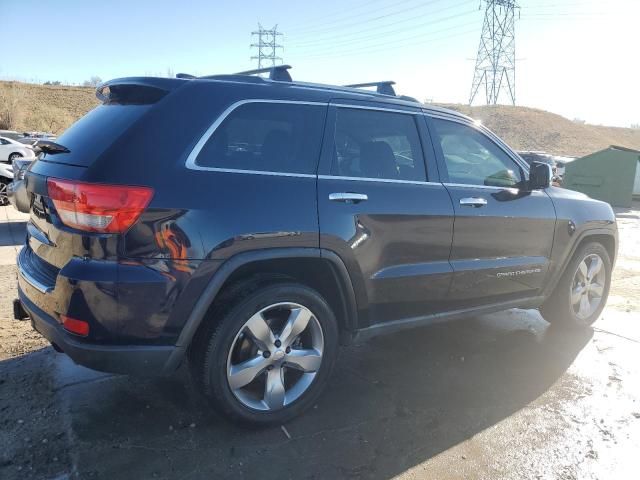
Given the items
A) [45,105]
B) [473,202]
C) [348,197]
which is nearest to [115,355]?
[348,197]

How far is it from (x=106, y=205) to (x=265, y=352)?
114 cm

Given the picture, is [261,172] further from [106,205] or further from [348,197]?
[106,205]

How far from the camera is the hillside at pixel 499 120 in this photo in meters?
51.7

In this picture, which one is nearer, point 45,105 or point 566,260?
point 566,260

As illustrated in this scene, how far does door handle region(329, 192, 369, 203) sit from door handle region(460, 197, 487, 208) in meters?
0.87

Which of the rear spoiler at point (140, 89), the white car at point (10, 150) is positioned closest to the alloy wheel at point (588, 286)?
the rear spoiler at point (140, 89)

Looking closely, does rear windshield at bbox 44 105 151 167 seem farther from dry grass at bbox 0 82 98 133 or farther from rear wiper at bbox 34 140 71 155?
dry grass at bbox 0 82 98 133

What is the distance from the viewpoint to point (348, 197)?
9.97ft

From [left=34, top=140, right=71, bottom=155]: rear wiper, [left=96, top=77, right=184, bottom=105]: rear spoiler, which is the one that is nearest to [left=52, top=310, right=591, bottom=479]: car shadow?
[left=34, top=140, right=71, bottom=155]: rear wiper

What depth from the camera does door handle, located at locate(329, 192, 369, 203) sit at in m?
2.99

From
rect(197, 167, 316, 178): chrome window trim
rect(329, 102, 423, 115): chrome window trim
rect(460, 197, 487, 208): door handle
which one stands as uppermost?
rect(329, 102, 423, 115): chrome window trim

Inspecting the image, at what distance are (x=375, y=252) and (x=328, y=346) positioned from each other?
63 centimetres

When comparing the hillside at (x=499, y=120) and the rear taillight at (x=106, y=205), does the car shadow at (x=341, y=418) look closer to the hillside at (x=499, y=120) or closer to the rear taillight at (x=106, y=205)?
the rear taillight at (x=106, y=205)

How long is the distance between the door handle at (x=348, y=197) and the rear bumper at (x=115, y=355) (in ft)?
3.84
